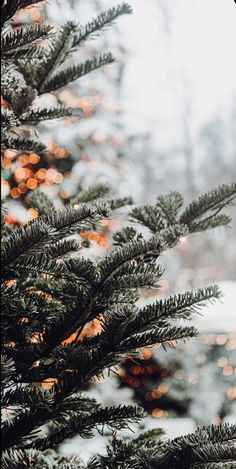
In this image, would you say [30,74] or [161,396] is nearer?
[30,74]

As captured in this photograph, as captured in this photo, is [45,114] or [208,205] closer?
[208,205]

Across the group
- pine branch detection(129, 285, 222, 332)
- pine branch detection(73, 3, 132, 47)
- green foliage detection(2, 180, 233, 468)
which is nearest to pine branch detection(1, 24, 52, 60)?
pine branch detection(73, 3, 132, 47)

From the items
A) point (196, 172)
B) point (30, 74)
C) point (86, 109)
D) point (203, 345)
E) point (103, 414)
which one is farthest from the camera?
point (196, 172)

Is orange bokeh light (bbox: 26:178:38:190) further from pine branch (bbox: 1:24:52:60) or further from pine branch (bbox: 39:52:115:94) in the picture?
pine branch (bbox: 1:24:52:60)

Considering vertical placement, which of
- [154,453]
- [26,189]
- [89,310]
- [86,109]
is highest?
[86,109]

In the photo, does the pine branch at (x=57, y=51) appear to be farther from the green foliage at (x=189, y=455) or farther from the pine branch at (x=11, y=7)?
the green foliage at (x=189, y=455)

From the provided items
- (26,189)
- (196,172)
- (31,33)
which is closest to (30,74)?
(31,33)

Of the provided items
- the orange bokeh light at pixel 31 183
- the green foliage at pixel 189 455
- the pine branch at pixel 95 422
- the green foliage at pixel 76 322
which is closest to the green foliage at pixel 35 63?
the green foliage at pixel 76 322

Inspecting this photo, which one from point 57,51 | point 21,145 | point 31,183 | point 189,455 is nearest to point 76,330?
point 189,455

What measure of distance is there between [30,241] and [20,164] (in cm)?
262

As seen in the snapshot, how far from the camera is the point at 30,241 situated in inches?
42.1

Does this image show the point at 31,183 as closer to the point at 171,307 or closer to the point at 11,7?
the point at 11,7

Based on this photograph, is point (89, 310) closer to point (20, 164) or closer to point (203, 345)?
point (20, 164)

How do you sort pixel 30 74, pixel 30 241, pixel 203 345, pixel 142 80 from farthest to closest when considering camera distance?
pixel 142 80, pixel 203 345, pixel 30 74, pixel 30 241
